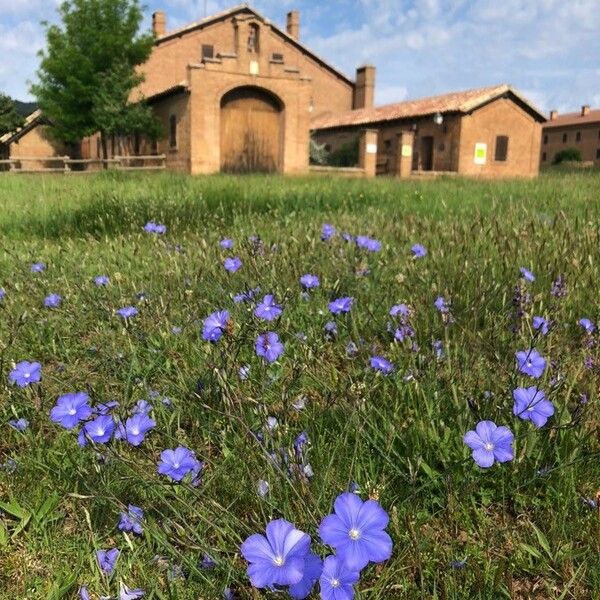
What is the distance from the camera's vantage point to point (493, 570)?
1410 mm

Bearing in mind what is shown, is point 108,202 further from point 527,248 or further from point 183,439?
point 183,439

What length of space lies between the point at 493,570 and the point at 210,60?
26883mm

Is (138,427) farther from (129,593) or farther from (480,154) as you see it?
(480,154)

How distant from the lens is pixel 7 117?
3931 cm

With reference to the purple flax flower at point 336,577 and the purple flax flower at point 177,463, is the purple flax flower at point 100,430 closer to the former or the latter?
the purple flax flower at point 177,463

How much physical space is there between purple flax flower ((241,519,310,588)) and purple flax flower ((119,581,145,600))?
17.6 inches

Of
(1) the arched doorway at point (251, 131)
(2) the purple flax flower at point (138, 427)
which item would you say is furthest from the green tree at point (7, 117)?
(2) the purple flax flower at point (138, 427)

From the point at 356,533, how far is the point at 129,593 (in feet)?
2.01

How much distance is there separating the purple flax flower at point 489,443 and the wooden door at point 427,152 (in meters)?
32.1

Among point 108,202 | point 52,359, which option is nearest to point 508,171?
point 108,202

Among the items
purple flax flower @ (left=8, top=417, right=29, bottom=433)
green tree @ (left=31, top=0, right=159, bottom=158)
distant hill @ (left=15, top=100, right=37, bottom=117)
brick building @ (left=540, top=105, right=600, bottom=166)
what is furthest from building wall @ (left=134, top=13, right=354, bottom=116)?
purple flax flower @ (left=8, top=417, right=29, bottom=433)

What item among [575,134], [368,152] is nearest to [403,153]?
[368,152]

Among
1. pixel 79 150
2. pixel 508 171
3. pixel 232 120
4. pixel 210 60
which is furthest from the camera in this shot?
pixel 79 150

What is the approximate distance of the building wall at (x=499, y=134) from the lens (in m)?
29.5
